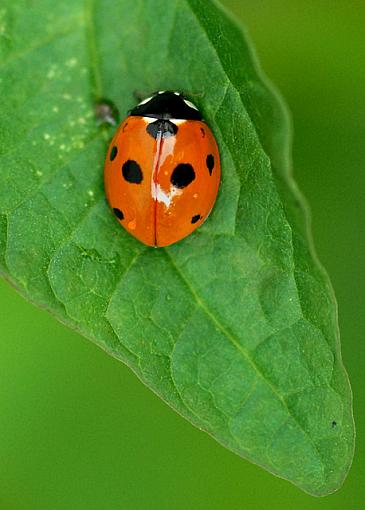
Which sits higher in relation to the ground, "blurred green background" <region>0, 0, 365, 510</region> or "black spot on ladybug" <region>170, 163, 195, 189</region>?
"black spot on ladybug" <region>170, 163, 195, 189</region>

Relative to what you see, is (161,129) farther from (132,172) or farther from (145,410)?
(145,410)

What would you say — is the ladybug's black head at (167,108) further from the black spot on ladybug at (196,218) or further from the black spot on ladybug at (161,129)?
the black spot on ladybug at (196,218)

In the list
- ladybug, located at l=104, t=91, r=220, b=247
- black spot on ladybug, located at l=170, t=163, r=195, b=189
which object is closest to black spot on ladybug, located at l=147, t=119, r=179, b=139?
ladybug, located at l=104, t=91, r=220, b=247

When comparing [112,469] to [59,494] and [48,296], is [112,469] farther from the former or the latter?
[48,296]

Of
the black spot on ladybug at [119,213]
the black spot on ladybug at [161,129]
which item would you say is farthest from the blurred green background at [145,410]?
the black spot on ladybug at [161,129]

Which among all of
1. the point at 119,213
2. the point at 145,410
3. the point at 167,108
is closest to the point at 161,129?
the point at 167,108

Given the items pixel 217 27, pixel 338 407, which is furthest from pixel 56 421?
pixel 217 27

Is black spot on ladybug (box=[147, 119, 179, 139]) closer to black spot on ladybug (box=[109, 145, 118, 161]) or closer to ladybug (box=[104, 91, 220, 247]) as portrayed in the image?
ladybug (box=[104, 91, 220, 247])
